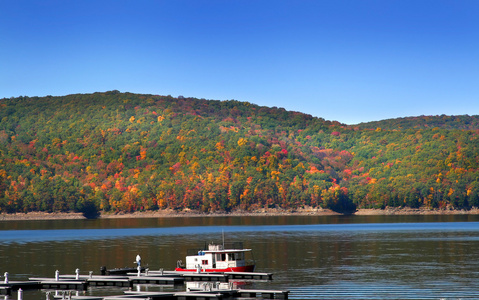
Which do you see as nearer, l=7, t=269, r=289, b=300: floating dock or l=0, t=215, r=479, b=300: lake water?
l=7, t=269, r=289, b=300: floating dock

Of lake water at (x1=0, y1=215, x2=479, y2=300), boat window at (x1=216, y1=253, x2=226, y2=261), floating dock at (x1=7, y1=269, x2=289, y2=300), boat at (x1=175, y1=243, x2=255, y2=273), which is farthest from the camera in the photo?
boat window at (x1=216, y1=253, x2=226, y2=261)

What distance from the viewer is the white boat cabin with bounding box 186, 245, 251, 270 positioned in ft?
245

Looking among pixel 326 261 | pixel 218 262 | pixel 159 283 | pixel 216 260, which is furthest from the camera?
pixel 326 261

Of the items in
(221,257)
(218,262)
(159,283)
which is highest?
(221,257)

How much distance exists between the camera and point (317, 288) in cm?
6669

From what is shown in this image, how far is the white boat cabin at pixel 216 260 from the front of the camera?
74.8 metres

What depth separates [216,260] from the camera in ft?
247

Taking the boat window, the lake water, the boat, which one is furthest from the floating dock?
the boat window

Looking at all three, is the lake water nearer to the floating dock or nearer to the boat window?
the floating dock

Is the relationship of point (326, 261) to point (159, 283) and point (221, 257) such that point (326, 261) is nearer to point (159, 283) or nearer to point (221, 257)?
point (221, 257)

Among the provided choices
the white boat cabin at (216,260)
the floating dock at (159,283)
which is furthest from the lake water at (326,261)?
the white boat cabin at (216,260)

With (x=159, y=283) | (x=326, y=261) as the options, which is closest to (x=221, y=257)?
(x=159, y=283)

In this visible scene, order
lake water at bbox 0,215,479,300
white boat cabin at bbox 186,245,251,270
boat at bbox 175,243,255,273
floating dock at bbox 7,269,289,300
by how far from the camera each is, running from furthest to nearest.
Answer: white boat cabin at bbox 186,245,251,270 → boat at bbox 175,243,255,273 → lake water at bbox 0,215,479,300 → floating dock at bbox 7,269,289,300

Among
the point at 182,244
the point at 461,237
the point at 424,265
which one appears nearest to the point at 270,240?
the point at 182,244
